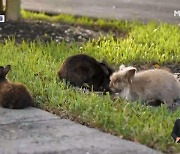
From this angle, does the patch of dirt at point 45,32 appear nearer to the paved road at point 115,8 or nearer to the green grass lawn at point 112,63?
the green grass lawn at point 112,63

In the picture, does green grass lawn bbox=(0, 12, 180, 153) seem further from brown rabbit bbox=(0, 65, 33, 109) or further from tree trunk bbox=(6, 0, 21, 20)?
tree trunk bbox=(6, 0, 21, 20)

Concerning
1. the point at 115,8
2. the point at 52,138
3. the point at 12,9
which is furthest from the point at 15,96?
the point at 115,8

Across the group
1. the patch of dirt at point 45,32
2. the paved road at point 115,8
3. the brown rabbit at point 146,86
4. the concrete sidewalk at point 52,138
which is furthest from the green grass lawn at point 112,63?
the paved road at point 115,8

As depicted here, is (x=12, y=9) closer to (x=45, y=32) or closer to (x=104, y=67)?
(x=45, y=32)

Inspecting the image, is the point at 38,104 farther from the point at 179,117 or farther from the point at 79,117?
the point at 179,117

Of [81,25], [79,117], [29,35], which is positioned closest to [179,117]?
[79,117]

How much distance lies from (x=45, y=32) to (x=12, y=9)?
2.93 feet

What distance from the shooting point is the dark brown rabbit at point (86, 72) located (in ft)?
26.3

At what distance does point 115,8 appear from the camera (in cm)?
1586

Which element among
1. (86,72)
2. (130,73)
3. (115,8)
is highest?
(130,73)

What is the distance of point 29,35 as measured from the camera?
36.3 feet

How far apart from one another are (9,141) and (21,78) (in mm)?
2103

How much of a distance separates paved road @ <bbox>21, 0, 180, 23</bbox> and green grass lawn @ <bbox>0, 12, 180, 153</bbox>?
76.6 inches

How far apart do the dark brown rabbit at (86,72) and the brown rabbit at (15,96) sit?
3.81 feet
